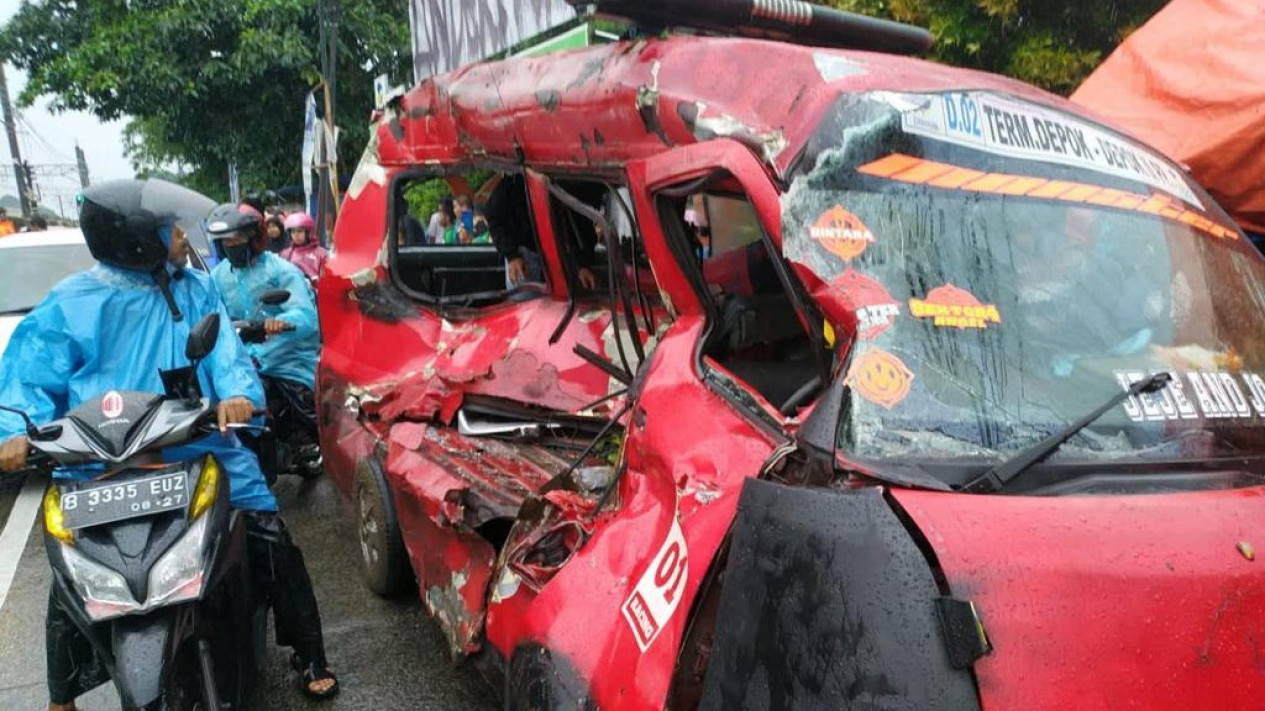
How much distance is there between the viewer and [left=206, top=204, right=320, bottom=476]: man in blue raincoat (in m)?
5.65

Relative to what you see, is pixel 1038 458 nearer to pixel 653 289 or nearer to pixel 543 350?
pixel 653 289

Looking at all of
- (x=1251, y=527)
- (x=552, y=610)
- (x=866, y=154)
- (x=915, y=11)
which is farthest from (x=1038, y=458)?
(x=915, y=11)

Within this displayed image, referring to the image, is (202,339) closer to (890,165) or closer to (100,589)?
(100,589)

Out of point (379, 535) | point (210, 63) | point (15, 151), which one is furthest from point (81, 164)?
point (379, 535)

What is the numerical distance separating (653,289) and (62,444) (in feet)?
6.82

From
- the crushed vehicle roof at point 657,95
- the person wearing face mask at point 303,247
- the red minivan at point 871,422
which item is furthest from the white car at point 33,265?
the red minivan at point 871,422

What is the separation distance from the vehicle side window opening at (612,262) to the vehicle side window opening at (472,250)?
0.20 meters

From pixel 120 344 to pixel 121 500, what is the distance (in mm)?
623

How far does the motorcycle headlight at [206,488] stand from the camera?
290cm

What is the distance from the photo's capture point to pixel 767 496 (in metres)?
1.91

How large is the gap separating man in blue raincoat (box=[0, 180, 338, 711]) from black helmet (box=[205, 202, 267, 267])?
93.5 inches

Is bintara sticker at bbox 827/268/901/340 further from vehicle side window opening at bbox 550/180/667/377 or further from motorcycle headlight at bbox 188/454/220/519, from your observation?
motorcycle headlight at bbox 188/454/220/519

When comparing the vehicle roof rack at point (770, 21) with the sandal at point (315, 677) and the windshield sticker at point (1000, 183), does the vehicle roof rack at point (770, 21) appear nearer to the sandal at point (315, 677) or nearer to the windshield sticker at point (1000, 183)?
the windshield sticker at point (1000, 183)

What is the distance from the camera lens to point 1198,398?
7.09ft
